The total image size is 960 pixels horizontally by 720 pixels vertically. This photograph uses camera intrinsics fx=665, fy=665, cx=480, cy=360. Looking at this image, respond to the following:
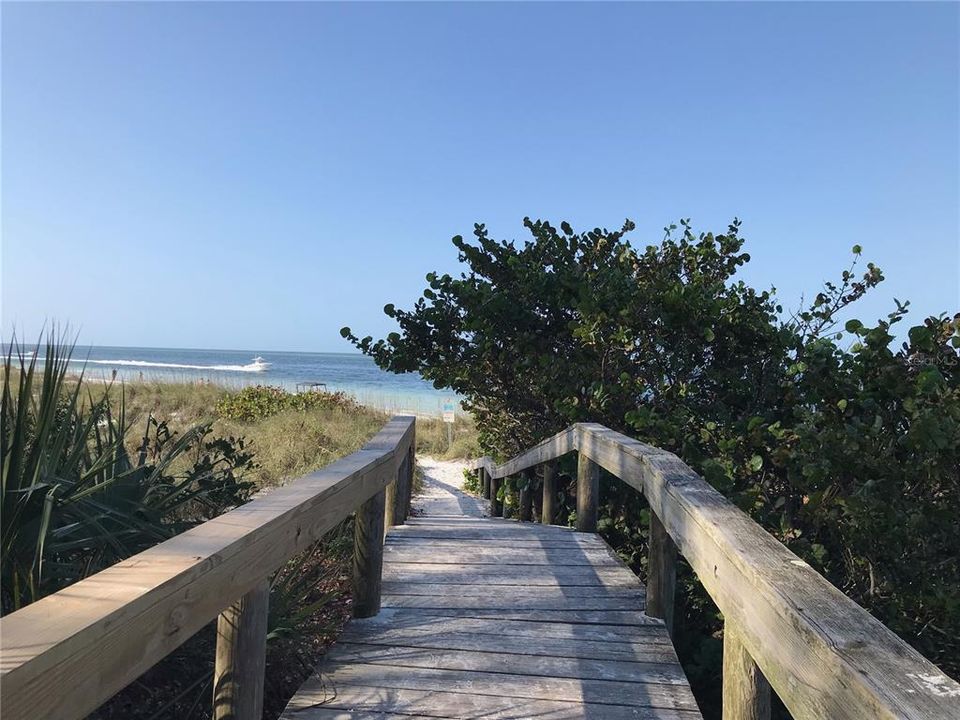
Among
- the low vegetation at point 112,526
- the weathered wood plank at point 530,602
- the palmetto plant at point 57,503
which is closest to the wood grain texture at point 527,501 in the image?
the low vegetation at point 112,526

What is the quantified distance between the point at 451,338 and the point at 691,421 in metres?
2.57

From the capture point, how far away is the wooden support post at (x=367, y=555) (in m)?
2.85

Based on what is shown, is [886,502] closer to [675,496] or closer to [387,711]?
[675,496]

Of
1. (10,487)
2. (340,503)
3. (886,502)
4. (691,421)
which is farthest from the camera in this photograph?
(691,421)

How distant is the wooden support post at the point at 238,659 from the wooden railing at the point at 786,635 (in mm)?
1171

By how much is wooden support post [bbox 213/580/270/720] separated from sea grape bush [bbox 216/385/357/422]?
13.1 meters

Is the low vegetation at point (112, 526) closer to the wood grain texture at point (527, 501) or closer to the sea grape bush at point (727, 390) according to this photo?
the sea grape bush at point (727, 390)

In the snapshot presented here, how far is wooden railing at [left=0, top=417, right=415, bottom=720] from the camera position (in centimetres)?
88

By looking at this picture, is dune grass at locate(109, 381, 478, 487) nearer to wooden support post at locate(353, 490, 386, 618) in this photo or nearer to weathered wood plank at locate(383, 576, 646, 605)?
weathered wood plank at locate(383, 576, 646, 605)

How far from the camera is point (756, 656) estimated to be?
1386mm

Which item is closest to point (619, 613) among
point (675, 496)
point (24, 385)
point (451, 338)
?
point (675, 496)

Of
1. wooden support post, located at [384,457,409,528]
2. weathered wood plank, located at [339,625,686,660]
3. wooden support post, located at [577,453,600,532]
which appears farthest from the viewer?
wooden support post, located at [384,457,409,528]

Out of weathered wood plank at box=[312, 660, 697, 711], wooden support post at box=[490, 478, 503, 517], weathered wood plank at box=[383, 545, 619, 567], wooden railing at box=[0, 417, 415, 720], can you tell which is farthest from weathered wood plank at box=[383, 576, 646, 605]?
wooden support post at box=[490, 478, 503, 517]

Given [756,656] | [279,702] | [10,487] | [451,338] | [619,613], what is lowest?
[279,702]
